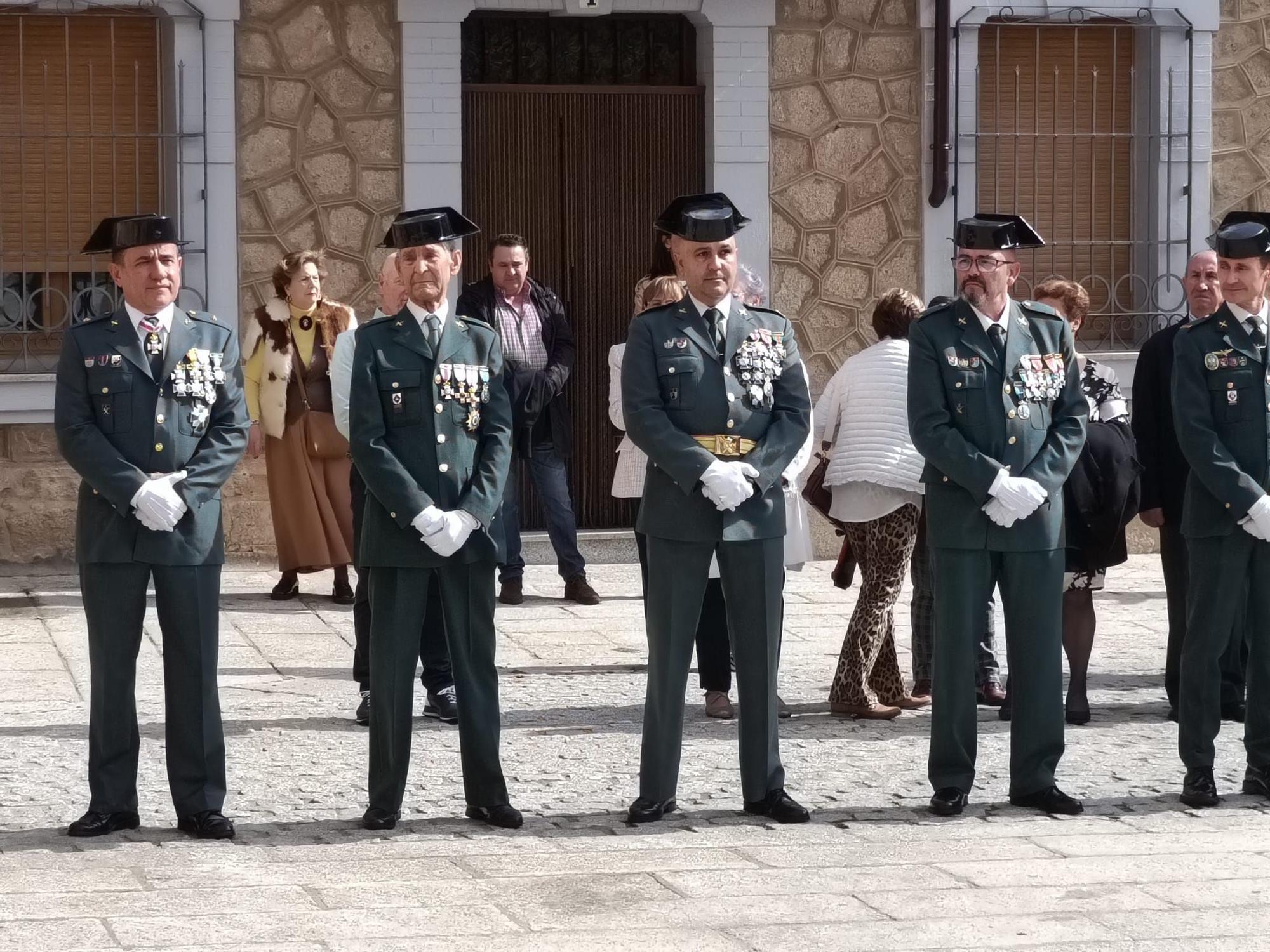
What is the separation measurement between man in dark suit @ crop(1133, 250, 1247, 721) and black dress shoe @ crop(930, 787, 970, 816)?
1.74 meters

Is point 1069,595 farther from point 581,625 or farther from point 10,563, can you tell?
point 10,563

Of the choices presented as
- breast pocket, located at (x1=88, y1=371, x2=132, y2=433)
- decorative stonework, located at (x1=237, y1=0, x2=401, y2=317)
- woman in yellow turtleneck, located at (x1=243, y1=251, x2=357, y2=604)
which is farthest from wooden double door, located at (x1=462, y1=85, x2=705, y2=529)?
breast pocket, located at (x1=88, y1=371, x2=132, y2=433)

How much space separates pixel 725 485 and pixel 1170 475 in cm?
228

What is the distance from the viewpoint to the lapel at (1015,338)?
6246 millimetres

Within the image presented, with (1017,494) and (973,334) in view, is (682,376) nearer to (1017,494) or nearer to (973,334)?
→ (973,334)

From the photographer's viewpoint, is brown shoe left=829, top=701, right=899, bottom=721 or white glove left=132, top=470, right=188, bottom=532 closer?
white glove left=132, top=470, right=188, bottom=532

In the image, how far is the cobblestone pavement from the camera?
4.89m

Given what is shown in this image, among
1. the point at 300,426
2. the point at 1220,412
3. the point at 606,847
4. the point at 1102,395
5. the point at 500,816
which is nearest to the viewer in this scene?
the point at 606,847

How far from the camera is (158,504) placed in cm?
579

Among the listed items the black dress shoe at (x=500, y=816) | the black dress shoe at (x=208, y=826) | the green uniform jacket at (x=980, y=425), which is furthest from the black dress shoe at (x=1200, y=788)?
the black dress shoe at (x=208, y=826)

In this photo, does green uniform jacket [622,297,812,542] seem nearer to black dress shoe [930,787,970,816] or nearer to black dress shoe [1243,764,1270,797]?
black dress shoe [930,787,970,816]

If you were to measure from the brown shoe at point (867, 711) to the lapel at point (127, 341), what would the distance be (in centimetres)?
294

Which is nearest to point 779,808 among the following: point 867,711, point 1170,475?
point 867,711

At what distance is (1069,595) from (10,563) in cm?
572
